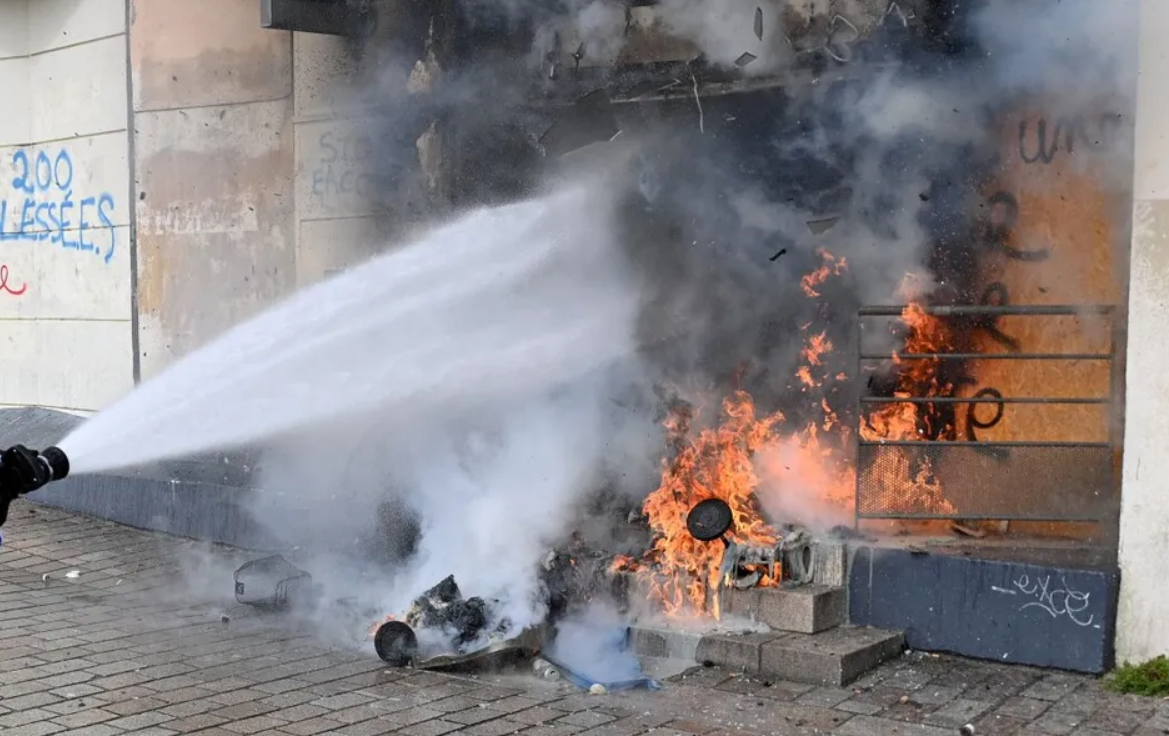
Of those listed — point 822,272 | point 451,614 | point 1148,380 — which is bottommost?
point 451,614

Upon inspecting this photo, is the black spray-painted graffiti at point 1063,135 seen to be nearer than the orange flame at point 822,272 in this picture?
Yes

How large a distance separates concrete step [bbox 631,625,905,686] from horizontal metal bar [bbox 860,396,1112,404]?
124cm

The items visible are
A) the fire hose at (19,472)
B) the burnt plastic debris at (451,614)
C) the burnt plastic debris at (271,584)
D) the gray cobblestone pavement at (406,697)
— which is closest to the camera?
the fire hose at (19,472)

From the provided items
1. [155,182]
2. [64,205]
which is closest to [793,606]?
[155,182]

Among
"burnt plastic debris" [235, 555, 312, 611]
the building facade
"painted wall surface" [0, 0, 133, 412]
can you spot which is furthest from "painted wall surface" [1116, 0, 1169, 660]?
"painted wall surface" [0, 0, 133, 412]

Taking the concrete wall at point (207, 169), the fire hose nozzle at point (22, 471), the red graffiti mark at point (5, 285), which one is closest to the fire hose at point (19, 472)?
the fire hose nozzle at point (22, 471)

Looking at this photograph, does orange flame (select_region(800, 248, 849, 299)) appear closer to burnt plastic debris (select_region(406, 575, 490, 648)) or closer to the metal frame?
the metal frame

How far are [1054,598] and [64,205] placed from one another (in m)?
9.16

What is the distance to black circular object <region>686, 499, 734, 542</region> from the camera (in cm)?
737

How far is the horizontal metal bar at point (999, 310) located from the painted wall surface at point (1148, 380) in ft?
1.40

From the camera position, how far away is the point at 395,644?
7.00m

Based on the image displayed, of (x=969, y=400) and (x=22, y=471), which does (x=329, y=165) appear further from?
(x=22, y=471)

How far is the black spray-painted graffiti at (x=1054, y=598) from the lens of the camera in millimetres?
6664

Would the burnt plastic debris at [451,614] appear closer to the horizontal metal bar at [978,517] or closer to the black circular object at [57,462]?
the horizontal metal bar at [978,517]
